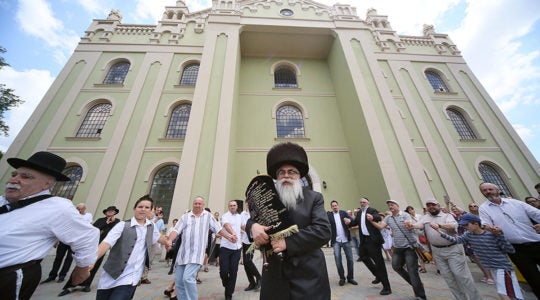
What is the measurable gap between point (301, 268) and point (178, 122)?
11903 mm

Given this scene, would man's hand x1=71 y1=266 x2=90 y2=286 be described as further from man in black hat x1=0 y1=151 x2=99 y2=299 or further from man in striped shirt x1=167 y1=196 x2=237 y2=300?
man in striped shirt x1=167 y1=196 x2=237 y2=300

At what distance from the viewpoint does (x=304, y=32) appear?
1319 centimetres

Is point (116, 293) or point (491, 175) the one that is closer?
point (116, 293)

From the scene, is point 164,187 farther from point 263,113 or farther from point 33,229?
point 33,229

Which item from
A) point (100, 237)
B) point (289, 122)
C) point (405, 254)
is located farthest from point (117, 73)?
point (405, 254)

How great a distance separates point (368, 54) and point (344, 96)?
9.29ft

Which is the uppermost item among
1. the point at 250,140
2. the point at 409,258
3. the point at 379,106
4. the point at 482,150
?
the point at 379,106

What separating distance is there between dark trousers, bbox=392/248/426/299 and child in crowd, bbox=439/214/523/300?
0.90 m

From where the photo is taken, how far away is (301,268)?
5.57 ft

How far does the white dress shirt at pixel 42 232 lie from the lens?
1523mm

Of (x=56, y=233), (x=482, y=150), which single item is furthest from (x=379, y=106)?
(x=56, y=233)

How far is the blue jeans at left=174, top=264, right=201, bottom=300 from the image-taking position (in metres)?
3.07

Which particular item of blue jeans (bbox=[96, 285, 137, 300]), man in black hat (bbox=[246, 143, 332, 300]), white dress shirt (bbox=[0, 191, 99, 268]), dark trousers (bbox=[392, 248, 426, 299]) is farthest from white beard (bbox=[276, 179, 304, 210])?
dark trousers (bbox=[392, 248, 426, 299])

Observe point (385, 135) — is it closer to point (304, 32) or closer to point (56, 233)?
point (304, 32)
